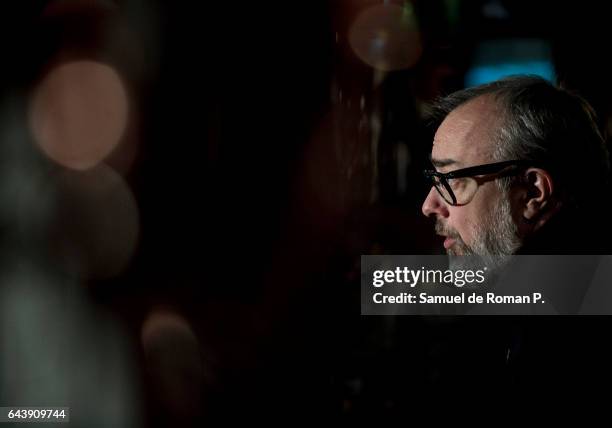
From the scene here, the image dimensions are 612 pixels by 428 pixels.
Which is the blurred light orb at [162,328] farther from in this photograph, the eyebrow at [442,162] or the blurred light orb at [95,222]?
the eyebrow at [442,162]

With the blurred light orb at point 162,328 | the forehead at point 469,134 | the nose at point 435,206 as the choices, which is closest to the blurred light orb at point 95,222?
the blurred light orb at point 162,328

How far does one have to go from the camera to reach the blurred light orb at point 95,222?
7.85 feet

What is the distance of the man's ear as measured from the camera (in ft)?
6.23

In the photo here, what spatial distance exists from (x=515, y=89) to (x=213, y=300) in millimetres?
1819

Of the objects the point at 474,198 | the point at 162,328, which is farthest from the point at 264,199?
the point at 474,198

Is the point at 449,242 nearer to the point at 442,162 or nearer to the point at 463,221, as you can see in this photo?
the point at 463,221

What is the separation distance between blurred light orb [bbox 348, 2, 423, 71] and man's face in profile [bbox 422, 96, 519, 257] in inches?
40.7

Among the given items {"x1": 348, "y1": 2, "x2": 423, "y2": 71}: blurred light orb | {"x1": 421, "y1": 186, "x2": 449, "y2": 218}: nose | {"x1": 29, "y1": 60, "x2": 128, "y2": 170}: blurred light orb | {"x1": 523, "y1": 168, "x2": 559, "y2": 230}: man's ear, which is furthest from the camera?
{"x1": 348, "y1": 2, "x2": 423, "y2": 71}: blurred light orb

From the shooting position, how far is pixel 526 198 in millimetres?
1928

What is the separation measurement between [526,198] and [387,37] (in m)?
1.66

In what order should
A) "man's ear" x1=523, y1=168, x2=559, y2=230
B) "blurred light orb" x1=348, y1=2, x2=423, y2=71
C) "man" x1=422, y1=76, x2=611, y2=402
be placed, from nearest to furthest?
"man" x1=422, y1=76, x2=611, y2=402, "man's ear" x1=523, y1=168, x2=559, y2=230, "blurred light orb" x1=348, y1=2, x2=423, y2=71

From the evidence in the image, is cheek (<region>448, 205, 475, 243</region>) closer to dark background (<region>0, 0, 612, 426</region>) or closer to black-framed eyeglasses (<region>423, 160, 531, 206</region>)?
black-framed eyeglasses (<region>423, 160, 531, 206</region>)

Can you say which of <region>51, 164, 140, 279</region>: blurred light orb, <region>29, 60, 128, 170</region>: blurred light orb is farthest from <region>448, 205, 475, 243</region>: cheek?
<region>29, 60, 128, 170</region>: blurred light orb

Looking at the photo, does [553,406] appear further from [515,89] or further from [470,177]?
[515,89]
